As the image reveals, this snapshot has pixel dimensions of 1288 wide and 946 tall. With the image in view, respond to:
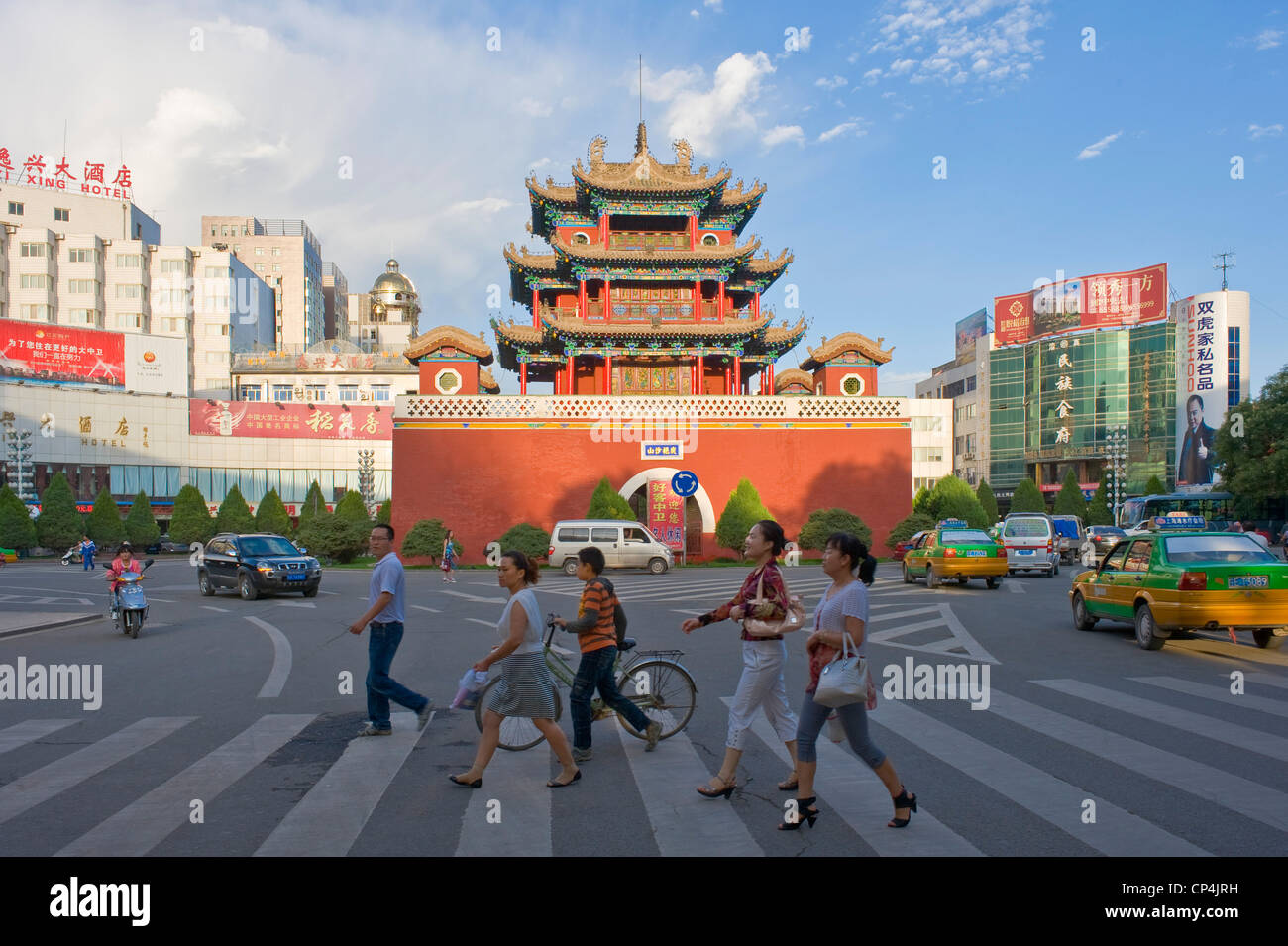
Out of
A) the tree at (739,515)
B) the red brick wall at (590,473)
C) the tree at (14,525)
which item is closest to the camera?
the tree at (739,515)

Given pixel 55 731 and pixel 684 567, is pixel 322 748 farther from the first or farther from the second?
pixel 684 567

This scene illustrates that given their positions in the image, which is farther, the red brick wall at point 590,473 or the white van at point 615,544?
the red brick wall at point 590,473

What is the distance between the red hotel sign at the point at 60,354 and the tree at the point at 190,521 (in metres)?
16.3

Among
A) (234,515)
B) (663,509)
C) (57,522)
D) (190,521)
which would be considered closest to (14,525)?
(57,522)

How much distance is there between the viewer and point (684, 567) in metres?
31.8

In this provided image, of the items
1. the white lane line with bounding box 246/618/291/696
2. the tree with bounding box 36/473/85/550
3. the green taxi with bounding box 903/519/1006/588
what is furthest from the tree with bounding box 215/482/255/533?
the green taxi with bounding box 903/519/1006/588

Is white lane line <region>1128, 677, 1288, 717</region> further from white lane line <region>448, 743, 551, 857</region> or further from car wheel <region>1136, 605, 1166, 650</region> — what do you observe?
white lane line <region>448, 743, 551, 857</region>

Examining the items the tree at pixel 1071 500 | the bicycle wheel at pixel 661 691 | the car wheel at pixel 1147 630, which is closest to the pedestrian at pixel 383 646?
the bicycle wheel at pixel 661 691

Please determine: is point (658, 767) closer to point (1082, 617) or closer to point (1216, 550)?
point (1216, 550)

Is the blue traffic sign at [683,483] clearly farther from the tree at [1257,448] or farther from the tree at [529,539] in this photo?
the tree at [1257,448]

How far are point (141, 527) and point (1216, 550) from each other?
2180 inches

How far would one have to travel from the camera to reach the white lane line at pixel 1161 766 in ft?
17.2
